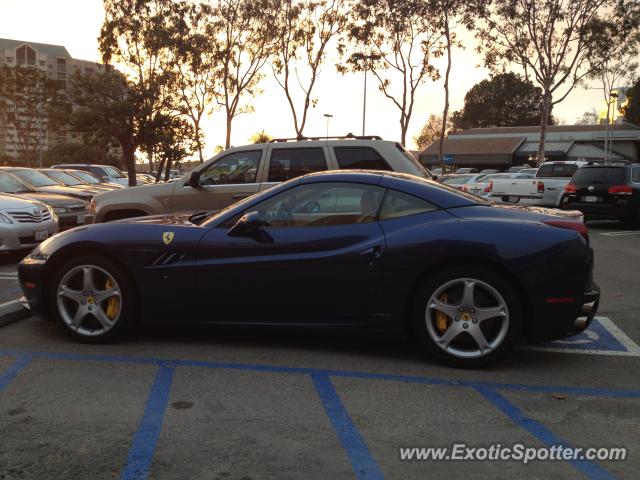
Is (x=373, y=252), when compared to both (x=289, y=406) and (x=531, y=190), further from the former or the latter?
(x=531, y=190)

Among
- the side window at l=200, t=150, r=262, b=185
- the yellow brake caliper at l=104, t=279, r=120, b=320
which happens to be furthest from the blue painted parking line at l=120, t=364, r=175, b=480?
the side window at l=200, t=150, r=262, b=185

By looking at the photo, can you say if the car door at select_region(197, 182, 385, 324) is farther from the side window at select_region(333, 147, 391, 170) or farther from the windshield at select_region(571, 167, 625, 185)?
the windshield at select_region(571, 167, 625, 185)

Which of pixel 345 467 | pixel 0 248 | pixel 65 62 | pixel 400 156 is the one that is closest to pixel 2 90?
pixel 0 248

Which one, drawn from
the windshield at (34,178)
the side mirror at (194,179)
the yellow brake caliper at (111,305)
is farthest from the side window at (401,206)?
the windshield at (34,178)

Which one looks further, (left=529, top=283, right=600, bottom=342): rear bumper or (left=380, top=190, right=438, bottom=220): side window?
(left=380, top=190, right=438, bottom=220): side window

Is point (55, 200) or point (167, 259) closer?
point (167, 259)

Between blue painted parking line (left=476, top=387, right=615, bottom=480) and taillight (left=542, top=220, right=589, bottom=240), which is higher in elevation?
taillight (left=542, top=220, right=589, bottom=240)

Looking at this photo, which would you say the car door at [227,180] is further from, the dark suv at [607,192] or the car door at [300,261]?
the dark suv at [607,192]

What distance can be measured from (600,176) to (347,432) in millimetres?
13801

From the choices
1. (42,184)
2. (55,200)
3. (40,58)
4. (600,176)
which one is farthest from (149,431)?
(40,58)

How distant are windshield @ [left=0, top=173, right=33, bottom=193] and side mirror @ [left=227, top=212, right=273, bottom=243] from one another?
29.4ft

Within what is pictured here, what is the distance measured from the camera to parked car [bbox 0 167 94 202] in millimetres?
13199

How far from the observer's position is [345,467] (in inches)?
112

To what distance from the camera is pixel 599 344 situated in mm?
5035
